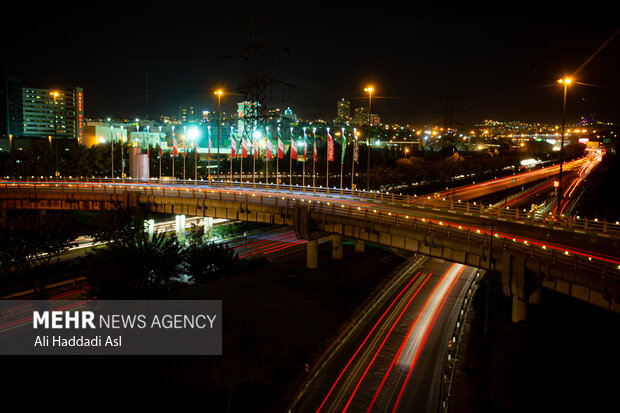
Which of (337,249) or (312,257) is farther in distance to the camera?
(337,249)

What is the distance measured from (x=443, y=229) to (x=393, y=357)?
9470mm

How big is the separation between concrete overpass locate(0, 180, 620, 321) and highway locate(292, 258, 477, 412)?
5.35 metres

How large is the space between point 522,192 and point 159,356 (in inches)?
3202

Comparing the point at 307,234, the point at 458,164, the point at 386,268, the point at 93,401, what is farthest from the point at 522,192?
the point at 93,401

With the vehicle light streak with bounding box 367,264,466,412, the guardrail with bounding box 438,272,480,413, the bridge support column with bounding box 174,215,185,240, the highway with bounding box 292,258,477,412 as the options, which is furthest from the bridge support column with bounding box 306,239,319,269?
the bridge support column with bounding box 174,215,185,240

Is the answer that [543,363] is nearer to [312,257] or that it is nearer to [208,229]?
[312,257]

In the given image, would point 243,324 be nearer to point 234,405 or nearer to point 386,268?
point 234,405

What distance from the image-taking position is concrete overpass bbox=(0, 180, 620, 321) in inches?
957

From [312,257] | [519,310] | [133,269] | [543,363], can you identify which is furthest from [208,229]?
[543,363]

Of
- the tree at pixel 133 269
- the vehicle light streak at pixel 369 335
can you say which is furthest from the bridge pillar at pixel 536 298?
the tree at pixel 133 269

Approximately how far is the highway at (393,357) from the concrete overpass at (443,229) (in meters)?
5.35

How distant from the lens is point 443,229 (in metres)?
31.7

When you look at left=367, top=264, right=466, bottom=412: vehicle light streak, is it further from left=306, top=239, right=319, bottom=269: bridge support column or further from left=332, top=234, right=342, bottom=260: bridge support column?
left=306, top=239, right=319, bottom=269: bridge support column

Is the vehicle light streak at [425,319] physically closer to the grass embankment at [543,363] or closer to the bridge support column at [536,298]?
the grass embankment at [543,363]
